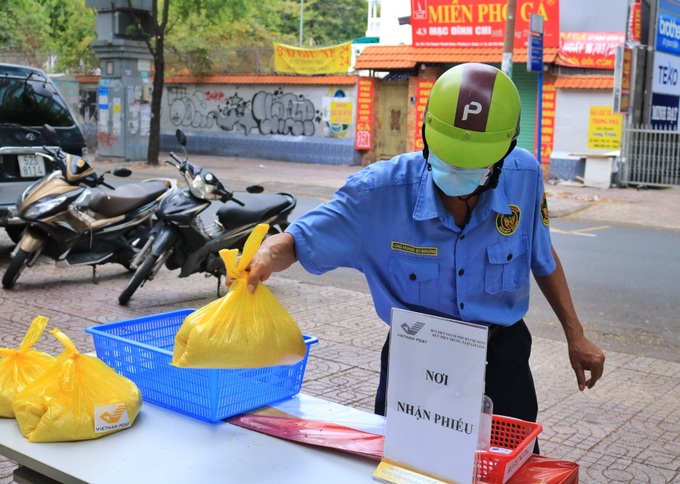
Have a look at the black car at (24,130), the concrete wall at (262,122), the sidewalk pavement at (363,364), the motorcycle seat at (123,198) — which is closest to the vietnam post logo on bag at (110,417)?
the sidewalk pavement at (363,364)

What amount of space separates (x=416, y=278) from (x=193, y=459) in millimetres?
840

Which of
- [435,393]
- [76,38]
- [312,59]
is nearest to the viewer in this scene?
[435,393]

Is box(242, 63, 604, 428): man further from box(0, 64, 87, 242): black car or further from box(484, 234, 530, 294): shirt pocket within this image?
box(0, 64, 87, 242): black car

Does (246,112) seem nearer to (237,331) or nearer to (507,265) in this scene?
(507,265)

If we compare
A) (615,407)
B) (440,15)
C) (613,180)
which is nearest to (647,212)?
(613,180)

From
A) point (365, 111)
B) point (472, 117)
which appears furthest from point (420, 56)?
point (472, 117)

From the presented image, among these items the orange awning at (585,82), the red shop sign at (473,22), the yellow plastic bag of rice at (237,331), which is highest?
the red shop sign at (473,22)

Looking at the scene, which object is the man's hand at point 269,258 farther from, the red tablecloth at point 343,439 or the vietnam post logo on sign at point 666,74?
the vietnam post logo on sign at point 666,74

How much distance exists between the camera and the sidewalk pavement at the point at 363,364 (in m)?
4.47

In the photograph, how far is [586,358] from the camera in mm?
2867

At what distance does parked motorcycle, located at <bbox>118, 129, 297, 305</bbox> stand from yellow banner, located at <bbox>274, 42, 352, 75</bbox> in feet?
52.5

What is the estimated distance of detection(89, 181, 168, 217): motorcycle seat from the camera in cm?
800

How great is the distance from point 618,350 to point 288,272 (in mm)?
3776

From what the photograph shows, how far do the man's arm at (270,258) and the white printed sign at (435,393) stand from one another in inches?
16.7
